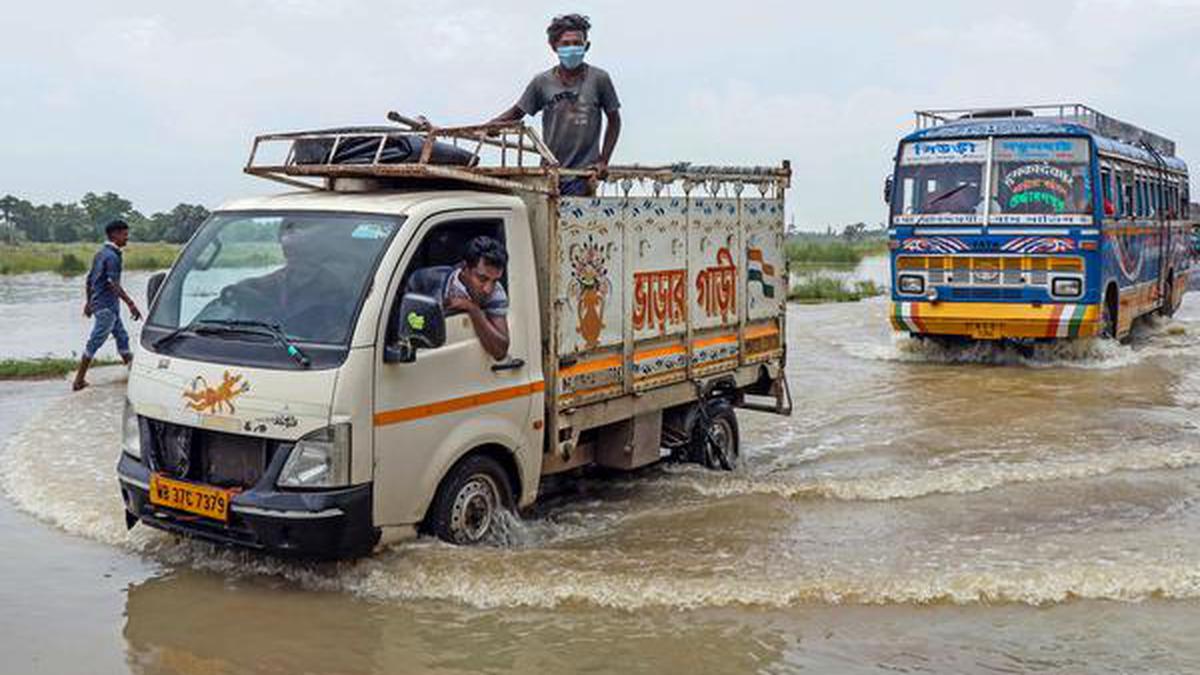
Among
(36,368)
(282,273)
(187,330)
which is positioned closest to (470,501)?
(282,273)

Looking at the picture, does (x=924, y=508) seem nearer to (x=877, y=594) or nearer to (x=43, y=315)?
(x=877, y=594)

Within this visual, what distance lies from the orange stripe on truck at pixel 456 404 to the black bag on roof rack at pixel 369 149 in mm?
1386

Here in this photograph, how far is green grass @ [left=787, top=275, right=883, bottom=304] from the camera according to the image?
28984mm

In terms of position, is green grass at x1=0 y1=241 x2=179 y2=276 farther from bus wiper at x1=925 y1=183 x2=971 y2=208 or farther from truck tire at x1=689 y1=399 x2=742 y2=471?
truck tire at x1=689 y1=399 x2=742 y2=471

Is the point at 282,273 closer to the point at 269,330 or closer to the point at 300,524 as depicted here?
the point at 269,330

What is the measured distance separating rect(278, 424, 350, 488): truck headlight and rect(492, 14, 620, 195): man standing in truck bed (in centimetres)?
309

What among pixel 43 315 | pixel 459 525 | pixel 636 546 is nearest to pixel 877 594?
Result: pixel 636 546

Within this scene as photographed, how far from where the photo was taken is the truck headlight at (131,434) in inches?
255

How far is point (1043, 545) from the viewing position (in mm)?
7320

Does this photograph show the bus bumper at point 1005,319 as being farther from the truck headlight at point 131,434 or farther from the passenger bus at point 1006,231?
the truck headlight at point 131,434

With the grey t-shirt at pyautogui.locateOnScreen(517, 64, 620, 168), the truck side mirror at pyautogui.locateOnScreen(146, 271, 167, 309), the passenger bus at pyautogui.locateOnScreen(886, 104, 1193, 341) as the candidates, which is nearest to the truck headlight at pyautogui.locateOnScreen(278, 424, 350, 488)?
the truck side mirror at pyautogui.locateOnScreen(146, 271, 167, 309)

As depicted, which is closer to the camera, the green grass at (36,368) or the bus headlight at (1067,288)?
the green grass at (36,368)

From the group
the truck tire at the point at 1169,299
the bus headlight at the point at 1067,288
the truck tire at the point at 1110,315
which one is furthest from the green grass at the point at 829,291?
the bus headlight at the point at 1067,288

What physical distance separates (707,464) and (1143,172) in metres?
12.3
